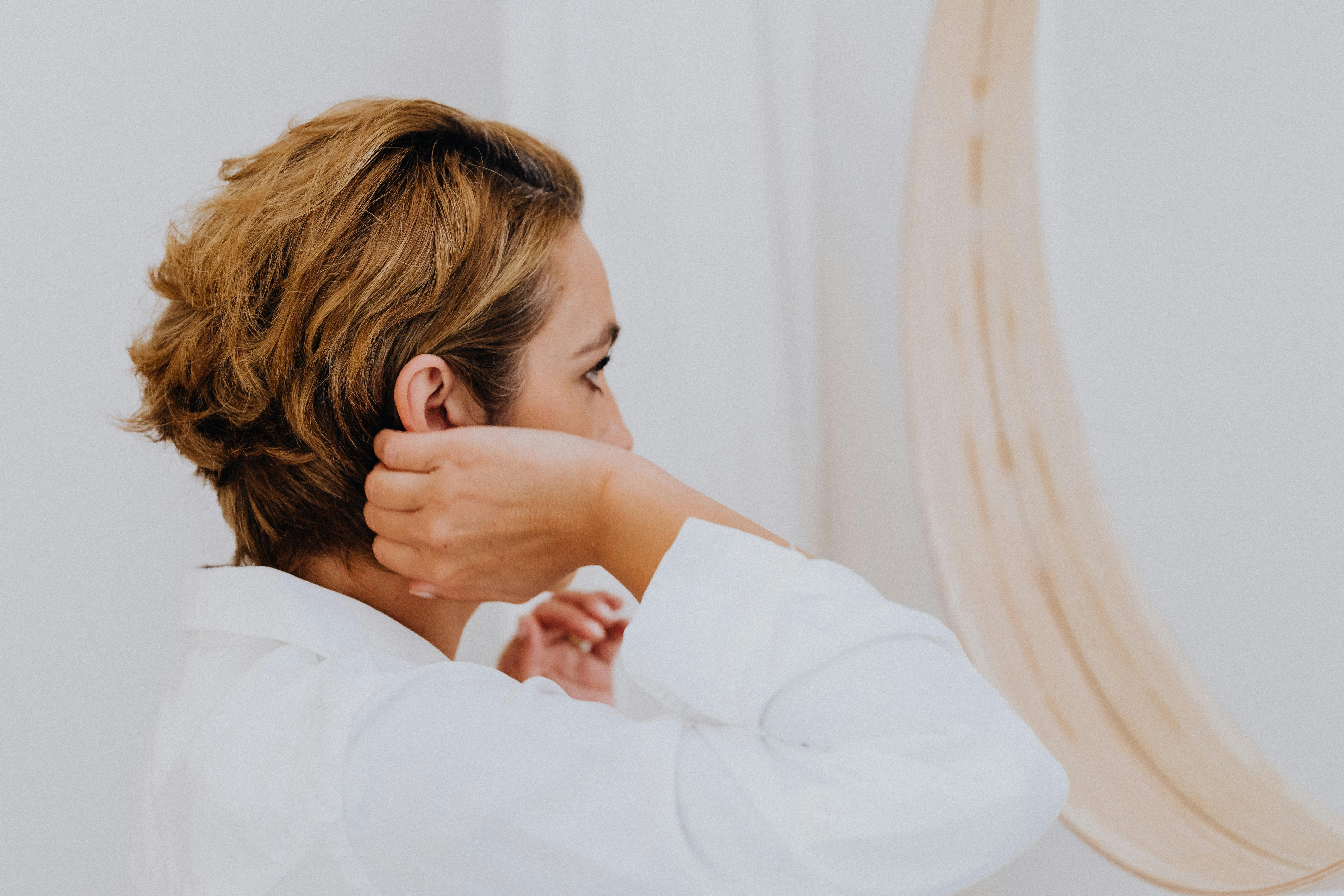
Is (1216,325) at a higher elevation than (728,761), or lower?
higher

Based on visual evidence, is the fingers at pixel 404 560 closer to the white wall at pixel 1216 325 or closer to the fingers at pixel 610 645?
the fingers at pixel 610 645

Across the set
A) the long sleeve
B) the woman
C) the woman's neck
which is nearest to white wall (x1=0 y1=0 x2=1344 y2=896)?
the woman

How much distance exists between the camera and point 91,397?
97 centimetres

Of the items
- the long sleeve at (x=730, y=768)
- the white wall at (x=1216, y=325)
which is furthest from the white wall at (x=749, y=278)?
the long sleeve at (x=730, y=768)

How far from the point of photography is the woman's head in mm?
739

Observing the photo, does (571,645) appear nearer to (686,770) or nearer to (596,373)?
(596,373)

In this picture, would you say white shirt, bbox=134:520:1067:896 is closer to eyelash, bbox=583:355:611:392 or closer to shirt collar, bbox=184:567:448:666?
shirt collar, bbox=184:567:448:666

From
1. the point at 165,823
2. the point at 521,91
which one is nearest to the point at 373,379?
the point at 165,823

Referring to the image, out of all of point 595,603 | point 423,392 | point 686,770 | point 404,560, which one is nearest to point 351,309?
Answer: point 423,392

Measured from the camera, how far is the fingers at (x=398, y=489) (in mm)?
703

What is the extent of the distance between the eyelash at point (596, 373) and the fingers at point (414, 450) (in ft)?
0.50

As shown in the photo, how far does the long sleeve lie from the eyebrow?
1.01 ft

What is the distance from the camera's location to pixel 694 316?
1221mm

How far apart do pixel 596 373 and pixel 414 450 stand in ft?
0.65
